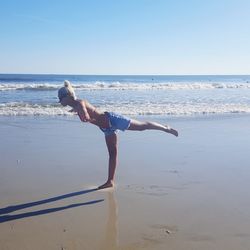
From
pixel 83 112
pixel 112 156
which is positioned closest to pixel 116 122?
pixel 112 156

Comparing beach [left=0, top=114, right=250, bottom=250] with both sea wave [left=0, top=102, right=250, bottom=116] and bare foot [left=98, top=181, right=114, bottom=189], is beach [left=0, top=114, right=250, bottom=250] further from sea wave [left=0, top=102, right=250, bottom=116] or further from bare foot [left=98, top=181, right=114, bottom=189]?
sea wave [left=0, top=102, right=250, bottom=116]

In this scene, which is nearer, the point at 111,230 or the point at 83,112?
the point at 111,230

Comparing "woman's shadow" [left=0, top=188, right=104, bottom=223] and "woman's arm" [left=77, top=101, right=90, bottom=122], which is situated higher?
"woman's arm" [left=77, top=101, right=90, bottom=122]

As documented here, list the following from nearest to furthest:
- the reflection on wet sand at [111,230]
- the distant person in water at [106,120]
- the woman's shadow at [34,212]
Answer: the reflection on wet sand at [111,230] < the woman's shadow at [34,212] < the distant person in water at [106,120]

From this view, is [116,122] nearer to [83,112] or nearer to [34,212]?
[83,112]

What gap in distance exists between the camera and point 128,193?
5.45 meters

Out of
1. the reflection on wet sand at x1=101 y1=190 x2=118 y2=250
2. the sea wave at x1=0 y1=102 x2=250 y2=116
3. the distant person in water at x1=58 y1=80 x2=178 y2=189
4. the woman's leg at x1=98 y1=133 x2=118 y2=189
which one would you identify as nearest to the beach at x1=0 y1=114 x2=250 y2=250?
the reflection on wet sand at x1=101 y1=190 x2=118 y2=250

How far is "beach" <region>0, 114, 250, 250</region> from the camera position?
4078 mm

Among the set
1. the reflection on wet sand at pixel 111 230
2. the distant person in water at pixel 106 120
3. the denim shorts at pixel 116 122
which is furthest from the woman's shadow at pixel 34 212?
the denim shorts at pixel 116 122

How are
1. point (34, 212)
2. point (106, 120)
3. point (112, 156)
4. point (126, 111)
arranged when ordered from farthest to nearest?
point (126, 111)
point (112, 156)
point (106, 120)
point (34, 212)

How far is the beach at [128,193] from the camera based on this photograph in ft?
13.4

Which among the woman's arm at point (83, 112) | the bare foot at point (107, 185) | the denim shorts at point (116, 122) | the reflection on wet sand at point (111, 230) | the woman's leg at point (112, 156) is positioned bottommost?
the reflection on wet sand at point (111, 230)

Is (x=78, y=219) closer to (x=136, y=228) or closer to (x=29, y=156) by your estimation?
(x=136, y=228)

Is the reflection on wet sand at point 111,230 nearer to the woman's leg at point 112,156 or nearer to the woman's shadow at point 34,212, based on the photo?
the woman's shadow at point 34,212
